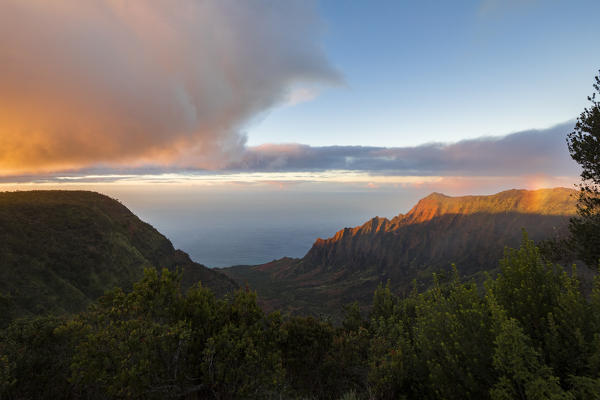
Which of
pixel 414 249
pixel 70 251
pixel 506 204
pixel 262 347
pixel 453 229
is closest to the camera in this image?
pixel 262 347

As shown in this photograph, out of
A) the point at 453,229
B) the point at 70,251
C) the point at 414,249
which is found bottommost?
the point at 414,249

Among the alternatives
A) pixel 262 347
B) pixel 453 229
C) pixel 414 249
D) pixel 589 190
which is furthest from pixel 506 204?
pixel 262 347

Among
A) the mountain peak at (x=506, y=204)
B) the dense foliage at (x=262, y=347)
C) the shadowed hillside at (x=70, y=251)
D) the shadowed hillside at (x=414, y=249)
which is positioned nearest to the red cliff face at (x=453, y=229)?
the mountain peak at (x=506, y=204)

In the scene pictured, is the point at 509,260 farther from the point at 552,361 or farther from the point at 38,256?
the point at 38,256

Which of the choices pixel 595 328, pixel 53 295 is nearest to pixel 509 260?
pixel 595 328

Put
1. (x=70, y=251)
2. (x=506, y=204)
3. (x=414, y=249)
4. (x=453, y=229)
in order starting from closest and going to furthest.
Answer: (x=70, y=251), (x=506, y=204), (x=453, y=229), (x=414, y=249)

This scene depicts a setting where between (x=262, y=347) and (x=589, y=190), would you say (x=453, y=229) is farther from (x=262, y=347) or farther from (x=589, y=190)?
(x=262, y=347)

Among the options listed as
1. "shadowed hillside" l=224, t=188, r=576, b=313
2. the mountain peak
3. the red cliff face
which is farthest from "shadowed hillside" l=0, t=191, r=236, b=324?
the mountain peak
